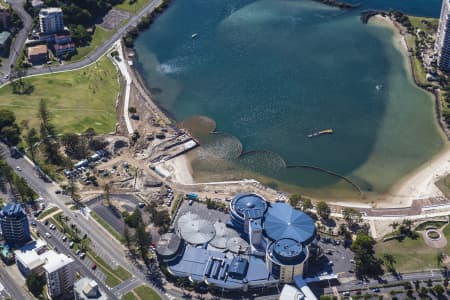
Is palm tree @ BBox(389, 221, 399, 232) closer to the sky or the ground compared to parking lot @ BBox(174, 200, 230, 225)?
closer to the ground

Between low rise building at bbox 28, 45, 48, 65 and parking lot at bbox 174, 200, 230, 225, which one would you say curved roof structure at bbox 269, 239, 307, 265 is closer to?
parking lot at bbox 174, 200, 230, 225

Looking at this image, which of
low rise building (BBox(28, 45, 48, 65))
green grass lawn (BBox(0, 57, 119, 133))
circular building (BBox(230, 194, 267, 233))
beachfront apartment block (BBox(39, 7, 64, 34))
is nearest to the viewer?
circular building (BBox(230, 194, 267, 233))

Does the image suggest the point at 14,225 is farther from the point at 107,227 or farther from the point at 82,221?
the point at 107,227

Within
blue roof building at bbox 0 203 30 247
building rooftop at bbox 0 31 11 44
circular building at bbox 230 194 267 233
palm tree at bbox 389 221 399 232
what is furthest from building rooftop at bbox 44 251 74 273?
building rooftop at bbox 0 31 11 44

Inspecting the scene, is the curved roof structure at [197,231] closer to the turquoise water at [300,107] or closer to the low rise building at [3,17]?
the turquoise water at [300,107]

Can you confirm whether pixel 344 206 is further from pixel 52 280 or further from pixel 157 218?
pixel 52 280

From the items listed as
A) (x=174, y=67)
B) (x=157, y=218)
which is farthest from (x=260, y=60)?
(x=157, y=218)
